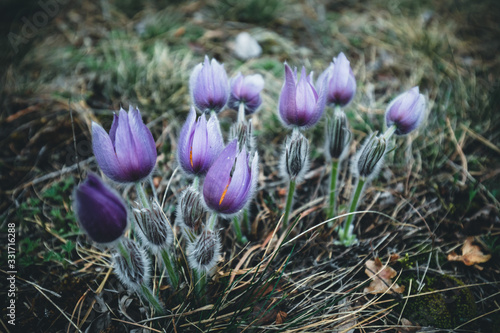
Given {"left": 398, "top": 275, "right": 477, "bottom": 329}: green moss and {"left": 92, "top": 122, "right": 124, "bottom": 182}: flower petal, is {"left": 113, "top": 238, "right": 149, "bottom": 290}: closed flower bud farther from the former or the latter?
{"left": 398, "top": 275, "right": 477, "bottom": 329}: green moss

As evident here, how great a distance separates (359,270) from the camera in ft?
4.58

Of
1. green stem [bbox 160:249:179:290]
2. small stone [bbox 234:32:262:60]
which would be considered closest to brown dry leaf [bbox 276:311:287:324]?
green stem [bbox 160:249:179:290]

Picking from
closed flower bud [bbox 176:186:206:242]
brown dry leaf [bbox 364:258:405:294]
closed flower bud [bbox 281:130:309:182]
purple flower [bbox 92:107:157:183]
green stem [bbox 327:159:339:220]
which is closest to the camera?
purple flower [bbox 92:107:157:183]

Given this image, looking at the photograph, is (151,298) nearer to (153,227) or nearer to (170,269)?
(170,269)

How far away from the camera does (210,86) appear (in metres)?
1.23

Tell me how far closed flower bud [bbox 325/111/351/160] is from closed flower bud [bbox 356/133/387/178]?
0.28 ft

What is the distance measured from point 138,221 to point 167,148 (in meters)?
0.98

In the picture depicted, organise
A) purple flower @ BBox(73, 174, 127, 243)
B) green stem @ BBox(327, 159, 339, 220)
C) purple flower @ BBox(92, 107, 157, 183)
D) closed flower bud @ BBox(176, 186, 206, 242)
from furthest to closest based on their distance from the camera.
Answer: green stem @ BBox(327, 159, 339, 220) < closed flower bud @ BBox(176, 186, 206, 242) < purple flower @ BBox(92, 107, 157, 183) < purple flower @ BBox(73, 174, 127, 243)

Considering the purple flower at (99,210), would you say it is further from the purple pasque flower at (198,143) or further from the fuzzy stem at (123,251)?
the purple pasque flower at (198,143)

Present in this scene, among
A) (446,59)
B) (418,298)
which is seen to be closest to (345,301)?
(418,298)

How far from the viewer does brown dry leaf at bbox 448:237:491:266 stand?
144 cm

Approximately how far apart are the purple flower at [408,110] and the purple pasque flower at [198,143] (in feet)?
2.29

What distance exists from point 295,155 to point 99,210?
689 millimetres

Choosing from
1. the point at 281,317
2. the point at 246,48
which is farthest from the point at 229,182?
the point at 246,48
